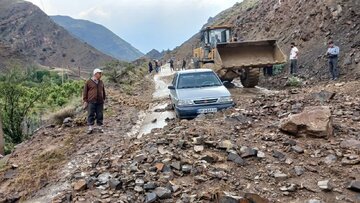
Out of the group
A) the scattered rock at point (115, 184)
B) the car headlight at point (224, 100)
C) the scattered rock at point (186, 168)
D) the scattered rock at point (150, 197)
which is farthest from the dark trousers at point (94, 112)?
the scattered rock at point (150, 197)

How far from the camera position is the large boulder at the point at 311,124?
729cm

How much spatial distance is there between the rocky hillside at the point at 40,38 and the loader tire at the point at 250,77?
79.3 metres

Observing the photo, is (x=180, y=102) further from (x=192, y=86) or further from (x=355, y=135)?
(x=355, y=135)

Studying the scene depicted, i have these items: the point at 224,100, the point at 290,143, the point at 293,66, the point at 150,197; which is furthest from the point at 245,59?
the point at 150,197

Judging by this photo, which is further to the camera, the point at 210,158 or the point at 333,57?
the point at 333,57

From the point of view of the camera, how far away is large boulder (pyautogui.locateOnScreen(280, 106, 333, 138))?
23.9ft

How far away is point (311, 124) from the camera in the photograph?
7375mm

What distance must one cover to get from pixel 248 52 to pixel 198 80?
21.6 ft

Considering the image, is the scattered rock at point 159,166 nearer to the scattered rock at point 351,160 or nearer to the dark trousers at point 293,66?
the scattered rock at point 351,160

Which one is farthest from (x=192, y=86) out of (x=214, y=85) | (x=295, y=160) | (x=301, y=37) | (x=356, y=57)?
(x=301, y=37)

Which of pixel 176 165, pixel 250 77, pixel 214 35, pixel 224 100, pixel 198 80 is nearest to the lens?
pixel 176 165

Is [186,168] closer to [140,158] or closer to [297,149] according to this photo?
[140,158]

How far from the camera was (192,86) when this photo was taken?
1260 centimetres

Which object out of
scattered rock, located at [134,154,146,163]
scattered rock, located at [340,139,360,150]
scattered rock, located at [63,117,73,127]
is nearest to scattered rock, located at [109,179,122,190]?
scattered rock, located at [134,154,146,163]
